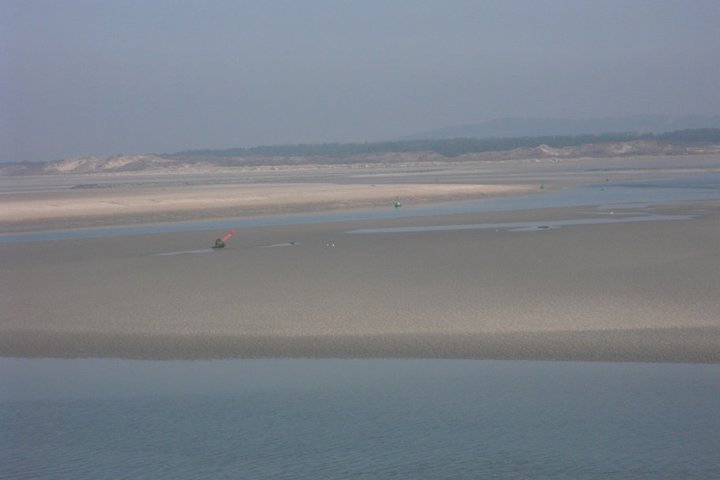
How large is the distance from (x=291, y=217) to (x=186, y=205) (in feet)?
20.7

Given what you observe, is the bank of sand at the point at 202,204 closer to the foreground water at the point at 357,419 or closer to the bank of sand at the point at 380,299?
the bank of sand at the point at 380,299

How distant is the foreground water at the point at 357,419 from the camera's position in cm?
631

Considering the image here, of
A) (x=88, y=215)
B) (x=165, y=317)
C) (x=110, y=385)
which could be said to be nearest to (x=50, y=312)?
(x=165, y=317)

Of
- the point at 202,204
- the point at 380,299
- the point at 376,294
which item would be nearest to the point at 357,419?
the point at 380,299

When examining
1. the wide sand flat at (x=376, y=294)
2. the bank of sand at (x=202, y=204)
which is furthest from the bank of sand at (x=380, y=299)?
the bank of sand at (x=202, y=204)

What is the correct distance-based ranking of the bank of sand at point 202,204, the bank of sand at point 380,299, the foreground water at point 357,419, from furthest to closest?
1. the bank of sand at point 202,204
2. the bank of sand at point 380,299
3. the foreground water at point 357,419

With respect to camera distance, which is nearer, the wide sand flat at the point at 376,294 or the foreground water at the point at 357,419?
the foreground water at the point at 357,419

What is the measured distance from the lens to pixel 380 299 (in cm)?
1215

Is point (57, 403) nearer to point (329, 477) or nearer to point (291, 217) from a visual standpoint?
point (329, 477)

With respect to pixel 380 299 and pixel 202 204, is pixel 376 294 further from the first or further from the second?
pixel 202 204

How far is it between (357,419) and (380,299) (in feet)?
15.9

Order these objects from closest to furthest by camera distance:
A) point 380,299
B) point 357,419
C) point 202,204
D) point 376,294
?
1. point 357,419
2. point 380,299
3. point 376,294
4. point 202,204

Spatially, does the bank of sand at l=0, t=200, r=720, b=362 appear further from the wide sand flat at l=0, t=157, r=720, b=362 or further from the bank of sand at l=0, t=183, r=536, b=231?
the bank of sand at l=0, t=183, r=536, b=231

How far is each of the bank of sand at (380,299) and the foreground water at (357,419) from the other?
635 millimetres
